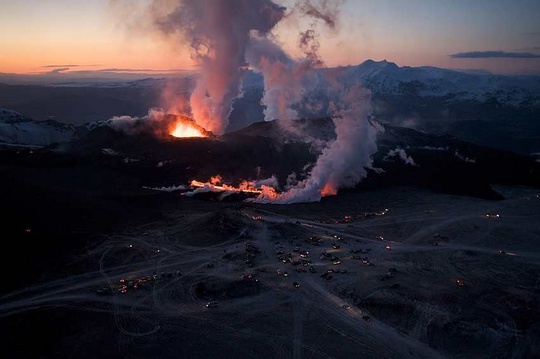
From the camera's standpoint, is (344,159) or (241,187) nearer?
(241,187)

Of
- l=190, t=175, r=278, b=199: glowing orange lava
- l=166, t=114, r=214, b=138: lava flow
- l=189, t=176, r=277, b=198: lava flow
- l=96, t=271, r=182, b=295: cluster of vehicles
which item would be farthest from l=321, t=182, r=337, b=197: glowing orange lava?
Result: l=96, t=271, r=182, b=295: cluster of vehicles

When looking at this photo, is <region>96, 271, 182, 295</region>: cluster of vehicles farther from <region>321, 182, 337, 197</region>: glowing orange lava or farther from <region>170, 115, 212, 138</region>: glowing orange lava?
<region>170, 115, 212, 138</region>: glowing orange lava

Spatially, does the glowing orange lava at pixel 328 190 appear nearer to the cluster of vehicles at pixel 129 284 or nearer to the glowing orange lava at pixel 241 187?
the glowing orange lava at pixel 241 187

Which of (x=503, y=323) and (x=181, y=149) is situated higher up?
(x=181, y=149)

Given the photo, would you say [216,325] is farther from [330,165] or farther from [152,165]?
[152,165]

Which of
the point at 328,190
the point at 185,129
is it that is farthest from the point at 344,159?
the point at 185,129

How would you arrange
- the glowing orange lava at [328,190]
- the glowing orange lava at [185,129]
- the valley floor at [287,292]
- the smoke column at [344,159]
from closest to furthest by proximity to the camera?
the valley floor at [287,292]
the smoke column at [344,159]
the glowing orange lava at [328,190]
the glowing orange lava at [185,129]

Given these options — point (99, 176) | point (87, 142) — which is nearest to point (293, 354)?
point (99, 176)

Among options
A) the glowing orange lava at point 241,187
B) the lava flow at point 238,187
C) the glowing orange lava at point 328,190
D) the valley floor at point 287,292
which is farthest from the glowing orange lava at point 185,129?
the valley floor at point 287,292

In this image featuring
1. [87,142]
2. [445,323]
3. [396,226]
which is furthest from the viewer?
[87,142]

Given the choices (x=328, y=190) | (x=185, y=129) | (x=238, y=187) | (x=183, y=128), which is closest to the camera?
(x=328, y=190)

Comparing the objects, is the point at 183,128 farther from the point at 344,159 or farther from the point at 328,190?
the point at 328,190
